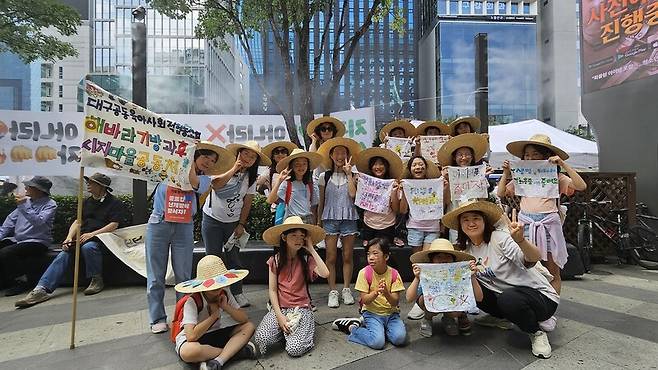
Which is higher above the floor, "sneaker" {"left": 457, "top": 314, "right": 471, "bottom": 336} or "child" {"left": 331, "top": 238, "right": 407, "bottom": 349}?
"child" {"left": 331, "top": 238, "right": 407, "bottom": 349}

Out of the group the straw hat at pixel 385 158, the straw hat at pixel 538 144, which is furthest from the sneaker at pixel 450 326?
the straw hat at pixel 538 144

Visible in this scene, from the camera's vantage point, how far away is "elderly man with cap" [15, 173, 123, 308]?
4621 mm

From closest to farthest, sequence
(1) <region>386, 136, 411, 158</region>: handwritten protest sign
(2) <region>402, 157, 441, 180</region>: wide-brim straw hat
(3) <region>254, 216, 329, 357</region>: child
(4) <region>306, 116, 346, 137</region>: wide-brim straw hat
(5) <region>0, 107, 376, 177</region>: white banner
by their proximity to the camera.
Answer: (3) <region>254, 216, 329, 357</region>: child → (2) <region>402, 157, 441, 180</region>: wide-brim straw hat → (4) <region>306, 116, 346, 137</region>: wide-brim straw hat → (1) <region>386, 136, 411, 158</region>: handwritten protest sign → (5) <region>0, 107, 376, 177</region>: white banner

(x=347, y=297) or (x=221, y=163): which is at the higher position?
(x=221, y=163)

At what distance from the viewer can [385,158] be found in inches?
165

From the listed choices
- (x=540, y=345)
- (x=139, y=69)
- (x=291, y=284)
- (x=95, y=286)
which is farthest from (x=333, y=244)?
(x=139, y=69)

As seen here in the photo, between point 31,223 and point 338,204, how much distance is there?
379cm

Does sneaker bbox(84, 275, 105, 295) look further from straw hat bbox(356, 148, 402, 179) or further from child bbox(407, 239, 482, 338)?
child bbox(407, 239, 482, 338)

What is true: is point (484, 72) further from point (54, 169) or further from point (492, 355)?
point (54, 169)

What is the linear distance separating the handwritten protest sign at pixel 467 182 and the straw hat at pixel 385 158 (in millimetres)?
528

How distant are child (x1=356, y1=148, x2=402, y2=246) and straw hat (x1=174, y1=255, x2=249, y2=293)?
1.55 m

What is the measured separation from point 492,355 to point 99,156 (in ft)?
11.0

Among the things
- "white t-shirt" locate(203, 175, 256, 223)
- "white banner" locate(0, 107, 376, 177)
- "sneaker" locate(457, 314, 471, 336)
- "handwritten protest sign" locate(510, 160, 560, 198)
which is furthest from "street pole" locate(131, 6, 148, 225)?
"handwritten protest sign" locate(510, 160, 560, 198)

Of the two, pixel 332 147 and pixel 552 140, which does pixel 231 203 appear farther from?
pixel 552 140
